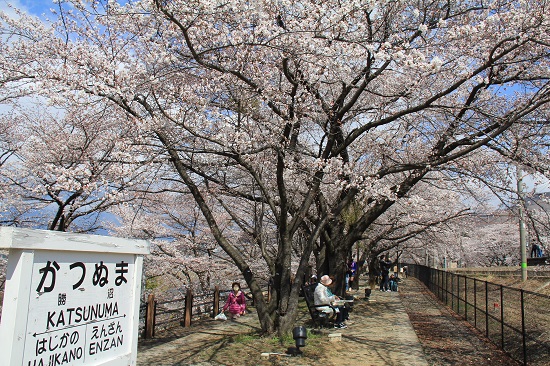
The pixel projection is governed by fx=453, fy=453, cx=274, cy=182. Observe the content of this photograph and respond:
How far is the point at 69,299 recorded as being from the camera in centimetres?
315

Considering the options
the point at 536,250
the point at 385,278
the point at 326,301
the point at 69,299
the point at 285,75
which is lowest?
the point at 385,278

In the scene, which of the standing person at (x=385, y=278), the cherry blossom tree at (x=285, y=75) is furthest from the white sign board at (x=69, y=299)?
the standing person at (x=385, y=278)

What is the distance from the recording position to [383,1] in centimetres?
751

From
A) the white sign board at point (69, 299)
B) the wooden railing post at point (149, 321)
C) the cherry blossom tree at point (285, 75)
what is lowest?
the wooden railing post at point (149, 321)

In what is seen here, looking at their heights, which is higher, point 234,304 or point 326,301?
point 326,301

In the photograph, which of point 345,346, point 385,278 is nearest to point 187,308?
point 345,346

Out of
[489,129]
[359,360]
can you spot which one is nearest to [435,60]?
[489,129]

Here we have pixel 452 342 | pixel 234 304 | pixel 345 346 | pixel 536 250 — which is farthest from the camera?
pixel 536 250

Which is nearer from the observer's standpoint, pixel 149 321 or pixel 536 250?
pixel 149 321

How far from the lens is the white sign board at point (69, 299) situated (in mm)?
2760

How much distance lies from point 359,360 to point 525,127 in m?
6.10

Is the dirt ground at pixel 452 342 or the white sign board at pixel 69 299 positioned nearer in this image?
the white sign board at pixel 69 299

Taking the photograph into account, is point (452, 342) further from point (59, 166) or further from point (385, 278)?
point (385, 278)

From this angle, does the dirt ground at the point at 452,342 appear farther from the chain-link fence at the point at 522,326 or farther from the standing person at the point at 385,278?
the standing person at the point at 385,278
